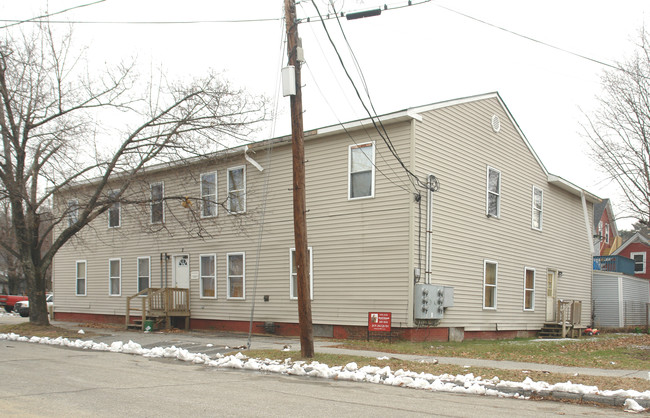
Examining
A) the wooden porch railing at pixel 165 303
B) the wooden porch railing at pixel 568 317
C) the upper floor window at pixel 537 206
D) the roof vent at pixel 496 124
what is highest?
the roof vent at pixel 496 124

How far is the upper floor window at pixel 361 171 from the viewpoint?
17688mm

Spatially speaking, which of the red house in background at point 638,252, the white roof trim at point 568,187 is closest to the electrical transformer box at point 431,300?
the white roof trim at point 568,187

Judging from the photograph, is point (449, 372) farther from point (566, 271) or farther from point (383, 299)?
point (566, 271)

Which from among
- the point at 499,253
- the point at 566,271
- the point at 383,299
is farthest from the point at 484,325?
the point at 566,271

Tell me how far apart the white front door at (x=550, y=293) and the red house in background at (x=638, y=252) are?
26.3 meters

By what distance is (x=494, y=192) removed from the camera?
20938 millimetres

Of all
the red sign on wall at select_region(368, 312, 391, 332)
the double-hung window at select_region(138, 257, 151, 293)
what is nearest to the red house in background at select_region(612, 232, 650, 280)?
the red sign on wall at select_region(368, 312, 391, 332)

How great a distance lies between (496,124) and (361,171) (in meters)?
6.27

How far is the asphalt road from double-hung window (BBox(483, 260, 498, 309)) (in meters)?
10.9

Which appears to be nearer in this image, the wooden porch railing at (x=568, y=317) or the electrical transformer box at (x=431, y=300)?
the electrical transformer box at (x=431, y=300)

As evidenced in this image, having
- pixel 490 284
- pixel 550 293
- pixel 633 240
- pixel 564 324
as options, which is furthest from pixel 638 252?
pixel 490 284

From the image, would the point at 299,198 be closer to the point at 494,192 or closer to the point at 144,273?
the point at 494,192

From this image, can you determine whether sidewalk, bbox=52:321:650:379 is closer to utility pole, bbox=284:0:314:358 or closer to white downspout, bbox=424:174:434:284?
utility pole, bbox=284:0:314:358

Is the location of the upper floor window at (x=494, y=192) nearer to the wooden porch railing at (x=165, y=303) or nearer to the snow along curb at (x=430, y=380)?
the snow along curb at (x=430, y=380)
